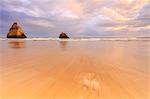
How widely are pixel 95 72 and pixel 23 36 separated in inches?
484

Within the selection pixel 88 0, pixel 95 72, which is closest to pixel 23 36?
pixel 88 0

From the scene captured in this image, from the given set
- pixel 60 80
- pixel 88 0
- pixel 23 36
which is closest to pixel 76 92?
pixel 60 80

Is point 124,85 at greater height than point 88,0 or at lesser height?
lesser

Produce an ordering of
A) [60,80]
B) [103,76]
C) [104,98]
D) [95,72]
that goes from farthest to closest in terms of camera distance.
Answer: [95,72] < [103,76] < [60,80] < [104,98]

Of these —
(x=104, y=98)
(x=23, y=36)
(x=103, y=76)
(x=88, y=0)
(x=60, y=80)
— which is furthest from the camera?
(x=23, y=36)

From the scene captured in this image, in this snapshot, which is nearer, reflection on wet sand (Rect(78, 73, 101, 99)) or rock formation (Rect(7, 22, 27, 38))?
reflection on wet sand (Rect(78, 73, 101, 99))

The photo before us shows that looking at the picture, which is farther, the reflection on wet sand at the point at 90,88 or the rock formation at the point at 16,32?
the rock formation at the point at 16,32

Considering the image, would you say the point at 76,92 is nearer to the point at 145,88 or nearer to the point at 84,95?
the point at 84,95

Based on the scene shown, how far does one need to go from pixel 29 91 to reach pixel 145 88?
0.75 meters

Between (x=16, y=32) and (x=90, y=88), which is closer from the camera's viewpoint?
(x=90, y=88)

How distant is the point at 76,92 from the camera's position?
1.18 m

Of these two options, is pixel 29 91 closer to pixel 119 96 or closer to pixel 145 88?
pixel 119 96

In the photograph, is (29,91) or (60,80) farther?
(60,80)

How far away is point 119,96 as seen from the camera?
3.72 feet
